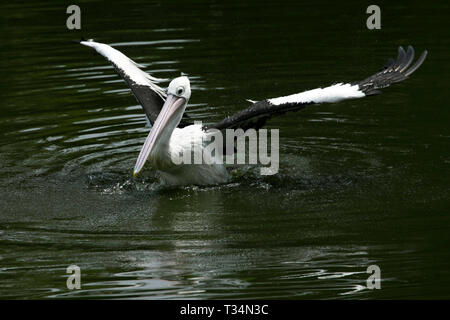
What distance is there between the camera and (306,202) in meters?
8.55

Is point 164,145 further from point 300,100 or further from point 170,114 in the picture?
point 300,100

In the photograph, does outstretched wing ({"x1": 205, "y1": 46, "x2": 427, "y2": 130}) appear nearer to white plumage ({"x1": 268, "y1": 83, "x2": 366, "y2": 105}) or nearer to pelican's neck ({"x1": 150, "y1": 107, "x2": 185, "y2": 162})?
white plumage ({"x1": 268, "y1": 83, "x2": 366, "y2": 105})

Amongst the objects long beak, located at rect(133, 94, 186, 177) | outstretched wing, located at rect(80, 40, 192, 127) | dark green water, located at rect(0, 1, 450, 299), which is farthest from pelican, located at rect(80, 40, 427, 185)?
outstretched wing, located at rect(80, 40, 192, 127)

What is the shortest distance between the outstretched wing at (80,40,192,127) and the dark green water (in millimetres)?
→ 601

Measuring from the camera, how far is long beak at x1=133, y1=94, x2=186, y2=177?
8852 mm

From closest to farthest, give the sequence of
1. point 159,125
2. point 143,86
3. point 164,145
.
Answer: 1. point 159,125
2. point 164,145
3. point 143,86

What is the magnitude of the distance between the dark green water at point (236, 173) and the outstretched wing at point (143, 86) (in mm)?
601

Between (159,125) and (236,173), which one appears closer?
(159,125)

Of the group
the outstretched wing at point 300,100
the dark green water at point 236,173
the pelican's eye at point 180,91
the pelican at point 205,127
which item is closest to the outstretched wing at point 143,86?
the pelican at point 205,127

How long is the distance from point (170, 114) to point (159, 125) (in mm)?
170

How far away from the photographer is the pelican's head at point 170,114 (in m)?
8.98

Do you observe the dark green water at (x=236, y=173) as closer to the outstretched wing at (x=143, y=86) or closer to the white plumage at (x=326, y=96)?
the outstretched wing at (x=143, y=86)

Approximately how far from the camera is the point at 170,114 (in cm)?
910

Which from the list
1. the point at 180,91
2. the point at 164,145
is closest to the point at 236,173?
the point at 164,145
